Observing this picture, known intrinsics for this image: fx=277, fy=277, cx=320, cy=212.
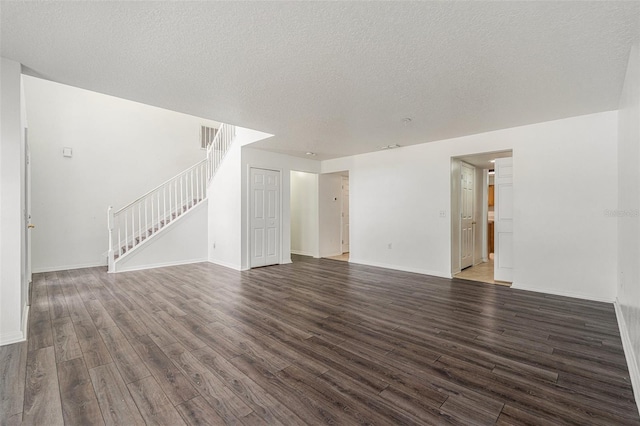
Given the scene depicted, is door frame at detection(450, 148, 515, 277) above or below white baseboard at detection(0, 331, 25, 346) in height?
above

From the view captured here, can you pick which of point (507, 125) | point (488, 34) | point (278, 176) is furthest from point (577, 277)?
point (278, 176)

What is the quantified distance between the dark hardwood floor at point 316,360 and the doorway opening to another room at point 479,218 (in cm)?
93

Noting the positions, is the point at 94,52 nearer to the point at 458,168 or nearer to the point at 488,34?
the point at 488,34

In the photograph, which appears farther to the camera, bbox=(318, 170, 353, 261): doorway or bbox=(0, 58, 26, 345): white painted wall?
bbox=(318, 170, 353, 261): doorway

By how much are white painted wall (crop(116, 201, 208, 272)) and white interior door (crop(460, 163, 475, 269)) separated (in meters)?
5.64

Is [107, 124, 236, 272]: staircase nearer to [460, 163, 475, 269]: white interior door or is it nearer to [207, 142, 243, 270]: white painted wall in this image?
[207, 142, 243, 270]: white painted wall

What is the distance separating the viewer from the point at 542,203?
4.02 metres

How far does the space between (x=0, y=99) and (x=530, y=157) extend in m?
6.17

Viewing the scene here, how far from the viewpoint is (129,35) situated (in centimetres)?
205

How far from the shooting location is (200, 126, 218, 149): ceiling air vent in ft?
25.1

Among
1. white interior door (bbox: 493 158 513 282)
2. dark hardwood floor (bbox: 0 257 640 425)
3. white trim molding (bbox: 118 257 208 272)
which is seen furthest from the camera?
white trim molding (bbox: 118 257 208 272)

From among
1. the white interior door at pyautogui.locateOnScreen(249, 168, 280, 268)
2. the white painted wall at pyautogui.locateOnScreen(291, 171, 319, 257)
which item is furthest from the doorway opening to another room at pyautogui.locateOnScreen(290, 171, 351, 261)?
the white interior door at pyautogui.locateOnScreen(249, 168, 280, 268)

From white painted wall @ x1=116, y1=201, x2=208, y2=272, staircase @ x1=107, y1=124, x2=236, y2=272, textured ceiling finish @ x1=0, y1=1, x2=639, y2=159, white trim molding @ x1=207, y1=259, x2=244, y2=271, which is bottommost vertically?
white trim molding @ x1=207, y1=259, x2=244, y2=271

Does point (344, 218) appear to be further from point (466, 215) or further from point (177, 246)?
point (177, 246)
